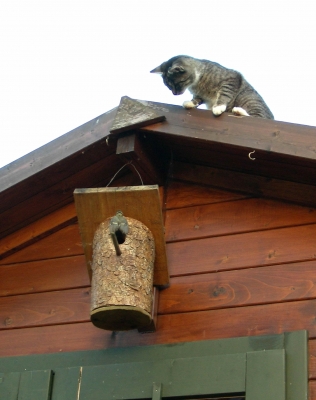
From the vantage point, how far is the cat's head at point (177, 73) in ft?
16.4

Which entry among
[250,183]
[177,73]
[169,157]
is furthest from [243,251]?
[177,73]

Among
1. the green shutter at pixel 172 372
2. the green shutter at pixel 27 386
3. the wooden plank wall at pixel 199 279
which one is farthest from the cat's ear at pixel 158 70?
the green shutter at pixel 27 386

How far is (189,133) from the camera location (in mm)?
3373

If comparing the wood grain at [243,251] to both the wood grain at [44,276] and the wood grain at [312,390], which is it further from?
the wood grain at [312,390]

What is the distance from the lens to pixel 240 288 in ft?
10.5

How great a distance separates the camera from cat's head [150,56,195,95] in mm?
4988

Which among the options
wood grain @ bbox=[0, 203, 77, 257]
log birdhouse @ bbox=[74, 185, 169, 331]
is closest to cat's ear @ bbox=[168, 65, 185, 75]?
wood grain @ bbox=[0, 203, 77, 257]

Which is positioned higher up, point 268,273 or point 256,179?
point 256,179

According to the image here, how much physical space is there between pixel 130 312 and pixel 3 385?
0.66 metres

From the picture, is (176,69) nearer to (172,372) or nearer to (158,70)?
(158,70)

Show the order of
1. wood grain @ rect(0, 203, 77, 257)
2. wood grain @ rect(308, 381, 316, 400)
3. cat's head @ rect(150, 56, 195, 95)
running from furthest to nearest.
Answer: cat's head @ rect(150, 56, 195, 95) < wood grain @ rect(0, 203, 77, 257) < wood grain @ rect(308, 381, 316, 400)

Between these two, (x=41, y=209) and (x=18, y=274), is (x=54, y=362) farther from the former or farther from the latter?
(x=41, y=209)

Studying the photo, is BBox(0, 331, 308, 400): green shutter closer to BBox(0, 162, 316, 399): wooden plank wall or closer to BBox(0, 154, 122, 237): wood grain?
BBox(0, 162, 316, 399): wooden plank wall

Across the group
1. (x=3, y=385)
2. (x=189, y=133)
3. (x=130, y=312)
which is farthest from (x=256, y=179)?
(x=3, y=385)
